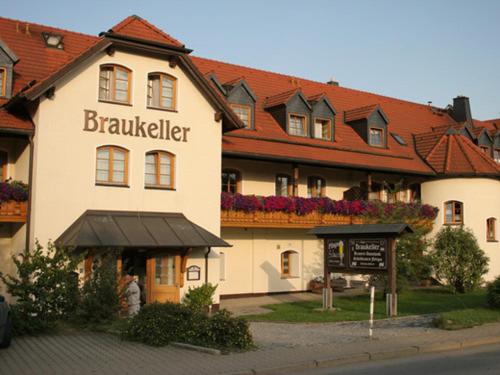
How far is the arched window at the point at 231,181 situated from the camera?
25.5 meters

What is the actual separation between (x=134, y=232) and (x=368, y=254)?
727cm

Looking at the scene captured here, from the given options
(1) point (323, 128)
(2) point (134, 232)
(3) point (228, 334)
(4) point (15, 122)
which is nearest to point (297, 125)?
(1) point (323, 128)

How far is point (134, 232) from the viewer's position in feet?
63.3

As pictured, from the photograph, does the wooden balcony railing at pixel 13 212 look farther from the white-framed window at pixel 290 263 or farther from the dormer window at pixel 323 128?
the dormer window at pixel 323 128

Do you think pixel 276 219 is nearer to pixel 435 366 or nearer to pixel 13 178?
pixel 13 178

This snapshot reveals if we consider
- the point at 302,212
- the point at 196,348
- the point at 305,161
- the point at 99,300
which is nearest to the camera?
the point at 196,348

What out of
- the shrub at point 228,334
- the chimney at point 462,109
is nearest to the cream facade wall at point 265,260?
the shrub at point 228,334

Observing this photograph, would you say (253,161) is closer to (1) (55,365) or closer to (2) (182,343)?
(2) (182,343)

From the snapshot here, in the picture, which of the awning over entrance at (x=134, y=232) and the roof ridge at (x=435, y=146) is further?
the roof ridge at (x=435, y=146)

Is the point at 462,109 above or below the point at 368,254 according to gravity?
above

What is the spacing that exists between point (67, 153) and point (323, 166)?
11.4 m

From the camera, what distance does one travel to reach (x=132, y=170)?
20.7 metres

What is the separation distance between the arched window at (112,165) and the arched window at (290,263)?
9.38 m

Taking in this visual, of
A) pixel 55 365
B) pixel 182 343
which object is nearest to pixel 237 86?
pixel 182 343
